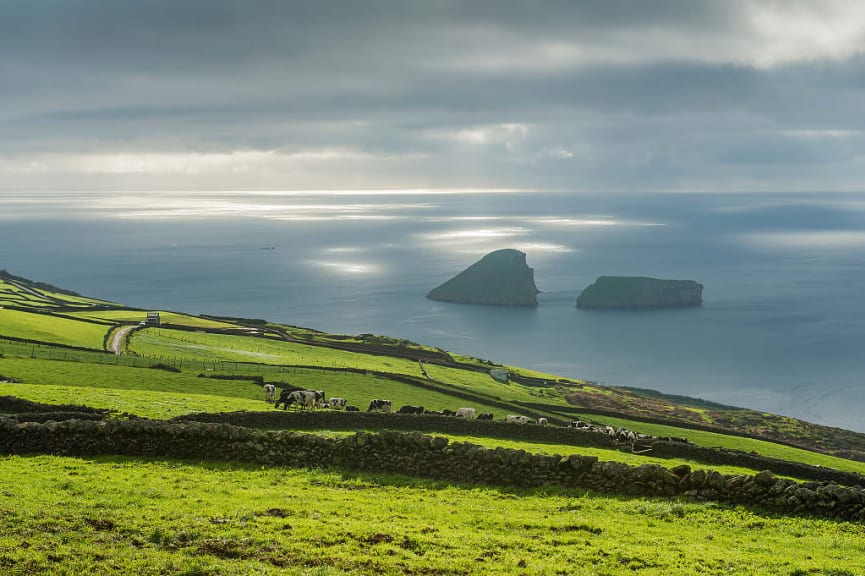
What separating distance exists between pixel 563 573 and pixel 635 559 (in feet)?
6.70

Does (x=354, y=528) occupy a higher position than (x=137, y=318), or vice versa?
(x=354, y=528)

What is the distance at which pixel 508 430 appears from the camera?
1555 inches

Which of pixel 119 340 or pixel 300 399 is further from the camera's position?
pixel 119 340

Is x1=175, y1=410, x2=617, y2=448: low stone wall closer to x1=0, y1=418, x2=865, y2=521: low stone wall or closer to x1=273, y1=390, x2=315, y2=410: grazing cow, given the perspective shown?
x1=273, y1=390, x2=315, y2=410: grazing cow

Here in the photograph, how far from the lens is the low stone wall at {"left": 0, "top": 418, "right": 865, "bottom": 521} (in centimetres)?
2112

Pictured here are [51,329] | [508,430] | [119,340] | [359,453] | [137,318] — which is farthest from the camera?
[137,318]

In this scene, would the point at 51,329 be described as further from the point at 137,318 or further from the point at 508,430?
the point at 508,430

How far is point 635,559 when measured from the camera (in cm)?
1534

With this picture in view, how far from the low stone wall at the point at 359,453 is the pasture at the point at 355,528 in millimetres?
747

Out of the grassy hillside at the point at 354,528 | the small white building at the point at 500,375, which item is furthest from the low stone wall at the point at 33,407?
the small white building at the point at 500,375

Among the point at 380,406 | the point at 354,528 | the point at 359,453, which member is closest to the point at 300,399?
the point at 380,406

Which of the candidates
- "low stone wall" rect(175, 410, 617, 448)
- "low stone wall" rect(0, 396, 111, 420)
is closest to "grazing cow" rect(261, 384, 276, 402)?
"low stone wall" rect(175, 410, 617, 448)

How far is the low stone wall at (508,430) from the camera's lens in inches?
Answer: 1403

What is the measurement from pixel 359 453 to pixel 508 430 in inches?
710
